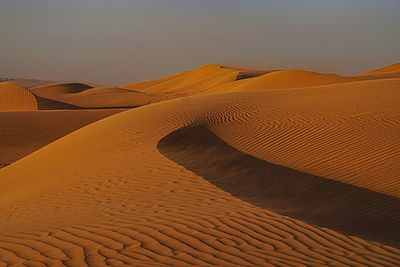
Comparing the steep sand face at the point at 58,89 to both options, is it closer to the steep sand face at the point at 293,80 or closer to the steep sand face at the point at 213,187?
the steep sand face at the point at 293,80

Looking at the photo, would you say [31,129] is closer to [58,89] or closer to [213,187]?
[213,187]

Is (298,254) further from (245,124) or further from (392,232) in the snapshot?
(245,124)

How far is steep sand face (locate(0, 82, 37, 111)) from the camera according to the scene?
3500cm

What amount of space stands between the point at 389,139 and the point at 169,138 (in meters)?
5.27

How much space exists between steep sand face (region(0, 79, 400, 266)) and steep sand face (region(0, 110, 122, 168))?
576 centimetres

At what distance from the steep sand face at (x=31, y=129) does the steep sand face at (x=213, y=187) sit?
227 inches

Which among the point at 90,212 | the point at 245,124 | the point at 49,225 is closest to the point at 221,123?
the point at 245,124

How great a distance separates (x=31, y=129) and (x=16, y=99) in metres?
16.6

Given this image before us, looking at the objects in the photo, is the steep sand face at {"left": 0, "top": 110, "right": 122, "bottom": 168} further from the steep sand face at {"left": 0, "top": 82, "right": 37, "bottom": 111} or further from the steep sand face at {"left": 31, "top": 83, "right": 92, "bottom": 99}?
the steep sand face at {"left": 31, "top": 83, "right": 92, "bottom": 99}

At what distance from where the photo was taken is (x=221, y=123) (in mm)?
12484

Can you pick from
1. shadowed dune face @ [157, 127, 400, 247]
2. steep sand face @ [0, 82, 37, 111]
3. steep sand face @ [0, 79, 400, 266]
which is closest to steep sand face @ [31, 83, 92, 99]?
steep sand face @ [0, 82, 37, 111]

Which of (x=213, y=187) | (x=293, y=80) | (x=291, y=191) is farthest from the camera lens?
(x=293, y=80)

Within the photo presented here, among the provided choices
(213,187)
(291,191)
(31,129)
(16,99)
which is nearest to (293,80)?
(31,129)

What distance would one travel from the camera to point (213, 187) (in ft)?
24.7
